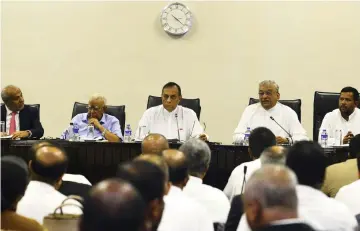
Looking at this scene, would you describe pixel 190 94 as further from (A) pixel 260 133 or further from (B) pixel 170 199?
(B) pixel 170 199

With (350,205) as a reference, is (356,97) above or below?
above

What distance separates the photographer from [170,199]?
A: 243 cm

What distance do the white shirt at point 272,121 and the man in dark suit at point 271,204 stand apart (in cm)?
440

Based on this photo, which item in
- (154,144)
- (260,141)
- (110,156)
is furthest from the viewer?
(110,156)

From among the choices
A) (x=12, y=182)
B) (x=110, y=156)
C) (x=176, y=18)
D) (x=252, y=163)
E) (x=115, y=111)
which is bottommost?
(x=110, y=156)

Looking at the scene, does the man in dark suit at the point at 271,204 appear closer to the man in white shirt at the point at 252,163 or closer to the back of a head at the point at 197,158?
the back of a head at the point at 197,158

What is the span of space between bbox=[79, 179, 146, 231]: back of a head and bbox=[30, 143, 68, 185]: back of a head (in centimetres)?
156

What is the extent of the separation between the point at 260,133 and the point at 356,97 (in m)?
2.56

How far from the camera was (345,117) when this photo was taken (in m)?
6.24

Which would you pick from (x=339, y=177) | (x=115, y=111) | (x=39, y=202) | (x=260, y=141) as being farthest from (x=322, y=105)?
(x=39, y=202)

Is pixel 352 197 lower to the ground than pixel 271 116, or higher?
lower

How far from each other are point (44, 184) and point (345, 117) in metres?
4.17

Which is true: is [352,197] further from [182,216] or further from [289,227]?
[289,227]

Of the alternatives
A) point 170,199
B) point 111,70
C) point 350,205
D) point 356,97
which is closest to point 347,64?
point 356,97
